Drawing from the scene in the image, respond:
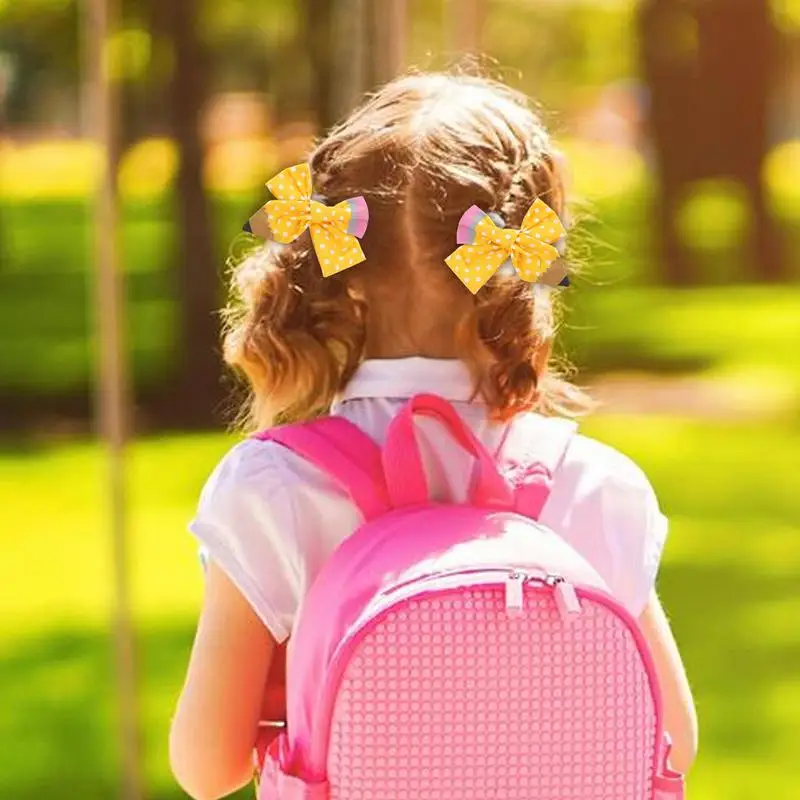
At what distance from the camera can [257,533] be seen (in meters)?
1.98

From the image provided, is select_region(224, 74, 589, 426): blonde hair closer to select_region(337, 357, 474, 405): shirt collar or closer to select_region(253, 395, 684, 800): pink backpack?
select_region(337, 357, 474, 405): shirt collar

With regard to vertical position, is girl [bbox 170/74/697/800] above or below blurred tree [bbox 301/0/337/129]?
below

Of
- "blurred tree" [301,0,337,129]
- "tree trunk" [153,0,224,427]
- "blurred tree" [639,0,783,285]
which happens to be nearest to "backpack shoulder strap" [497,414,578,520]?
"tree trunk" [153,0,224,427]

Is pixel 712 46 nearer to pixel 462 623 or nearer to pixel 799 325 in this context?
pixel 799 325

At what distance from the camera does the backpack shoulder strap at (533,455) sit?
202 centimetres

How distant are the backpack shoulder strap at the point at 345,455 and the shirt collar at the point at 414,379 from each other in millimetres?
65

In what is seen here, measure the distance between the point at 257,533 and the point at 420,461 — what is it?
0.18 meters

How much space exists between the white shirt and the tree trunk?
8.83 metres

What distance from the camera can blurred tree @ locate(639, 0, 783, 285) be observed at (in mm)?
17984

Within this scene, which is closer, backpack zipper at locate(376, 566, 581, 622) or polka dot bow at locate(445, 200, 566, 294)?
backpack zipper at locate(376, 566, 581, 622)

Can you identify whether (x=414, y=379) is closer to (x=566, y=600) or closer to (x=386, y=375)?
(x=386, y=375)

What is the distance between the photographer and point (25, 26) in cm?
1858

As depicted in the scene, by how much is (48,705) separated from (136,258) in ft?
58.9

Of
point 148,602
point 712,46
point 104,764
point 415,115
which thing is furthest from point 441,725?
point 712,46
